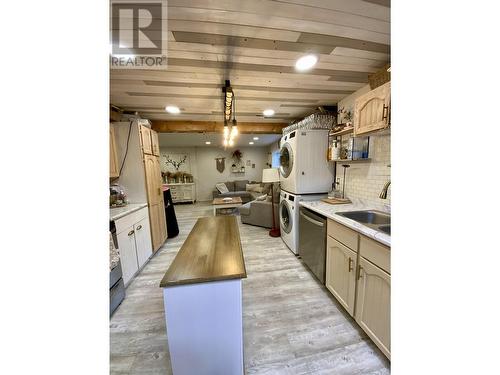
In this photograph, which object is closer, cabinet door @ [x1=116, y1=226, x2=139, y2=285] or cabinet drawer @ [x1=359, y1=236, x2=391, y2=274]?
cabinet drawer @ [x1=359, y1=236, x2=391, y2=274]

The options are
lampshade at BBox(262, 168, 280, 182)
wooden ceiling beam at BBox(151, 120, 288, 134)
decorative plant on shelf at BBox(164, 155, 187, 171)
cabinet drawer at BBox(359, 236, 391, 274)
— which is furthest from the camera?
decorative plant on shelf at BBox(164, 155, 187, 171)

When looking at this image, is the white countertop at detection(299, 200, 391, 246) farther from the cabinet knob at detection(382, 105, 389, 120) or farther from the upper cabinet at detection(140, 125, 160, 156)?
the upper cabinet at detection(140, 125, 160, 156)

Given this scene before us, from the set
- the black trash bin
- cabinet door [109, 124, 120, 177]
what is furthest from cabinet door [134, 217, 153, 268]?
the black trash bin

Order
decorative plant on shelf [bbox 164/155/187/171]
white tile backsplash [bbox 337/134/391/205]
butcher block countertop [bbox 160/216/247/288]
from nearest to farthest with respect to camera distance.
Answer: butcher block countertop [bbox 160/216/247/288]
white tile backsplash [bbox 337/134/391/205]
decorative plant on shelf [bbox 164/155/187/171]

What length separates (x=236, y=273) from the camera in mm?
1030

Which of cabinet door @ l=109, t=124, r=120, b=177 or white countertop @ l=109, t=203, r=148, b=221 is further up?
cabinet door @ l=109, t=124, r=120, b=177

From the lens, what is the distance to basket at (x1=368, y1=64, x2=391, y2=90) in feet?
5.51

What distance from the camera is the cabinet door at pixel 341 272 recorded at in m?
1.56

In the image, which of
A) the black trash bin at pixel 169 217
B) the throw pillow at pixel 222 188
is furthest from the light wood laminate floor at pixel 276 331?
the throw pillow at pixel 222 188

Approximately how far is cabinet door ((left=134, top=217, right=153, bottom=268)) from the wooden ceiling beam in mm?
1771
